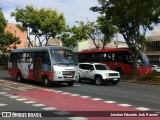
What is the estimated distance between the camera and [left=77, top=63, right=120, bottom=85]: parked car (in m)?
27.2

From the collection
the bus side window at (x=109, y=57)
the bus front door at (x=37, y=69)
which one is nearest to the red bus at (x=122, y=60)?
the bus side window at (x=109, y=57)

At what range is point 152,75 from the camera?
3269 centimetres

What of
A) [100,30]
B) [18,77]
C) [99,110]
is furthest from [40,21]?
[99,110]

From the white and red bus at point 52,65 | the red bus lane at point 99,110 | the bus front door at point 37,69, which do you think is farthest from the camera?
the bus front door at point 37,69

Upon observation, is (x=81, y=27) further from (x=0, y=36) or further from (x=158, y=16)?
(x=158, y=16)

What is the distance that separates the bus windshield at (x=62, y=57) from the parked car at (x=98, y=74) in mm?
2693

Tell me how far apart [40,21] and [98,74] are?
2978 centimetres

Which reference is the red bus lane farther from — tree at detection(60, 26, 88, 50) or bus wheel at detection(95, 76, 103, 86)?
tree at detection(60, 26, 88, 50)

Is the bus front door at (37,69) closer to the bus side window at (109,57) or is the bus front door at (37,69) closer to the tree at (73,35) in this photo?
the bus side window at (109,57)

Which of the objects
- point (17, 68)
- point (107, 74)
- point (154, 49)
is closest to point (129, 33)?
point (107, 74)

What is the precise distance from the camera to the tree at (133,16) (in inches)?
1283

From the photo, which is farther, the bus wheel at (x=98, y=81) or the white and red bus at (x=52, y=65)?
the bus wheel at (x=98, y=81)

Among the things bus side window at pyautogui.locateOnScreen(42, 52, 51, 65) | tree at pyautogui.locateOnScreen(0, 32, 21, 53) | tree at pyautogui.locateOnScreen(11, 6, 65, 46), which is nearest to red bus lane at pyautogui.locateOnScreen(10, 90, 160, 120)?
bus side window at pyautogui.locateOnScreen(42, 52, 51, 65)

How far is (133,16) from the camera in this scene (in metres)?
33.3
